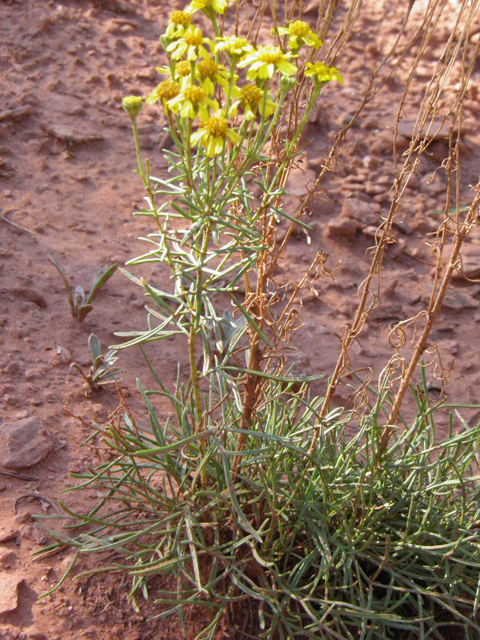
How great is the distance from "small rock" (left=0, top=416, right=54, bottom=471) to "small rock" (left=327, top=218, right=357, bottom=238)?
1.98 meters

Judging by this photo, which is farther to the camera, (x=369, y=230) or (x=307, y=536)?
(x=369, y=230)

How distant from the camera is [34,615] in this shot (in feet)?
5.52

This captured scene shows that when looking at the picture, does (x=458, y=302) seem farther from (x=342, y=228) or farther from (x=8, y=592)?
(x=8, y=592)

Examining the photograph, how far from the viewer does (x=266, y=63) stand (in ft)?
3.97

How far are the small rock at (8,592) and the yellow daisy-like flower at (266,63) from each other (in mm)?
1441

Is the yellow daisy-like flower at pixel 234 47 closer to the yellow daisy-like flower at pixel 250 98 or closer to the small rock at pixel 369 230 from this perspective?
the yellow daisy-like flower at pixel 250 98

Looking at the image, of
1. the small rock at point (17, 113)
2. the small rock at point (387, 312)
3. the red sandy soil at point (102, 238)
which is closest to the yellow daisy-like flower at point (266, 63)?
the red sandy soil at point (102, 238)

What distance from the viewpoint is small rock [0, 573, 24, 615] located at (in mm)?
Result: 1664

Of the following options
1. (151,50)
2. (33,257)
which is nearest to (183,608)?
(33,257)

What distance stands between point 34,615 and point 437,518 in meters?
1.13

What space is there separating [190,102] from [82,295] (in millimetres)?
1641

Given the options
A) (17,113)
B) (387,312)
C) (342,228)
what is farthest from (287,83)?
(17,113)

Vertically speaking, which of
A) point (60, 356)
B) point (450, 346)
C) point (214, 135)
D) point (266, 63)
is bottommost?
point (450, 346)

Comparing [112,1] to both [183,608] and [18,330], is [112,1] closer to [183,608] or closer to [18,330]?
[18,330]
